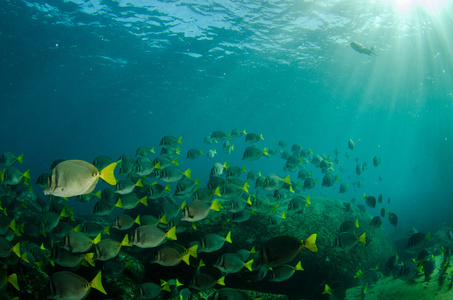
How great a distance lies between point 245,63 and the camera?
25516mm

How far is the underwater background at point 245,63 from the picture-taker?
58.5 ft

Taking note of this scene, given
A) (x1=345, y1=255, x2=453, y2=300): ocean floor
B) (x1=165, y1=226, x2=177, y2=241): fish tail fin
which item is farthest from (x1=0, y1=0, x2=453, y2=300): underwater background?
(x1=165, y1=226, x2=177, y2=241): fish tail fin

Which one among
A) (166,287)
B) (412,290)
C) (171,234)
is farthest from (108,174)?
(412,290)

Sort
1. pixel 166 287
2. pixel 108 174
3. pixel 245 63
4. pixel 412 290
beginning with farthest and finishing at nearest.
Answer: pixel 245 63, pixel 412 290, pixel 166 287, pixel 108 174

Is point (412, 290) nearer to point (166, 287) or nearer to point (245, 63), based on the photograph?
point (166, 287)

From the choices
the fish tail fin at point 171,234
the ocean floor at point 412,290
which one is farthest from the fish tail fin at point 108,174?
the ocean floor at point 412,290

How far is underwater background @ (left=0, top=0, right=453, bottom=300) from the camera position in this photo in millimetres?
17828

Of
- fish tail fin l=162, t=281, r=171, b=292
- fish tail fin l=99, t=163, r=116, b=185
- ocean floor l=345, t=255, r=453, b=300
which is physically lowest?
ocean floor l=345, t=255, r=453, b=300

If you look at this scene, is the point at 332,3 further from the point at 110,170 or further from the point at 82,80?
the point at 82,80

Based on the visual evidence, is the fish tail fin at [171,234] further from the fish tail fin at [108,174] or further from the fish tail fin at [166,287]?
the fish tail fin at [108,174]

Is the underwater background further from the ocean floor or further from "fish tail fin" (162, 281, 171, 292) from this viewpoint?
"fish tail fin" (162, 281, 171, 292)

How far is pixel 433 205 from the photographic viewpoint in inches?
1206

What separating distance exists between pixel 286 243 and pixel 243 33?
20494 millimetres

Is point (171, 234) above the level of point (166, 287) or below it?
above
